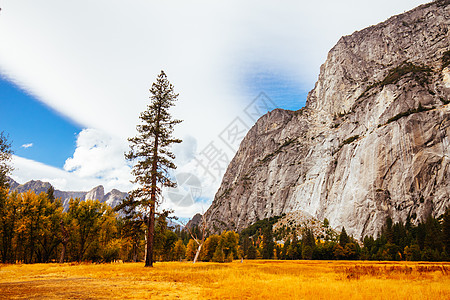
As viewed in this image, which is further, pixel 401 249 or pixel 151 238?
pixel 401 249

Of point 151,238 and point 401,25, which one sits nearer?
point 151,238

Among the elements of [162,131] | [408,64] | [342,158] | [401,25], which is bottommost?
[162,131]

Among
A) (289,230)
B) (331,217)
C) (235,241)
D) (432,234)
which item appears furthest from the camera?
(289,230)

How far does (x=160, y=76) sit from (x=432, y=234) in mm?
89137

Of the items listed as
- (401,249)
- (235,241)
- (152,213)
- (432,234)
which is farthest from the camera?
(401,249)

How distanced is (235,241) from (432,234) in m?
58.7

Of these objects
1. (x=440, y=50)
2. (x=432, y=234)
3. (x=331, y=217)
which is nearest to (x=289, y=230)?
(x=331, y=217)

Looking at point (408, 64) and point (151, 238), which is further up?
point (408, 64)

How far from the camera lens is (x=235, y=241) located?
222ft

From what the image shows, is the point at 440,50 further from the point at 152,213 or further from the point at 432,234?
the point at 152,213

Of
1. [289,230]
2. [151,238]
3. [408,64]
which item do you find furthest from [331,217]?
[151,238]

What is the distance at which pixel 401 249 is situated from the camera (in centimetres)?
8219

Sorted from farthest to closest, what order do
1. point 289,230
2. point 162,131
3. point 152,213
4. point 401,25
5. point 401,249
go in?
point 401,25
point 289,230
point 401,249
point 162,131
point 152,213

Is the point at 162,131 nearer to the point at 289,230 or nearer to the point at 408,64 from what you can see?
the point at 289,230
